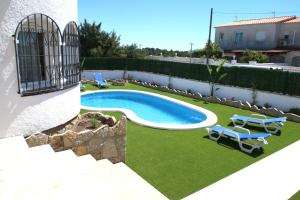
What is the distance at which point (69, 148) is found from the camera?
8305 millimetres

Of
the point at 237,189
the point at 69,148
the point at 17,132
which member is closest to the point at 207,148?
the point at 237,189

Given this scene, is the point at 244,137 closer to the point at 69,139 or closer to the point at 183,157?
the point at 183,157

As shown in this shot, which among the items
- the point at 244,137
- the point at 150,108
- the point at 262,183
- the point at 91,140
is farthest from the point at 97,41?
the point at 262,183

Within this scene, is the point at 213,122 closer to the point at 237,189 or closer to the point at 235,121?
the point at 235,121

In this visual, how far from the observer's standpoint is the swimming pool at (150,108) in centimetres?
1566

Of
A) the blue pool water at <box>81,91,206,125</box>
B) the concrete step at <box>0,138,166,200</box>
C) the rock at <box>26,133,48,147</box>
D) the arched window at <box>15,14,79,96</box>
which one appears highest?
the arched window at <box>15,14,79,96</box>

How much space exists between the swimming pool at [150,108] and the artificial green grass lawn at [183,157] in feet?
5.36

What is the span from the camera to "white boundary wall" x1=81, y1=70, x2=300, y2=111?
1791cm

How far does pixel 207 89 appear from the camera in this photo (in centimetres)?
2366

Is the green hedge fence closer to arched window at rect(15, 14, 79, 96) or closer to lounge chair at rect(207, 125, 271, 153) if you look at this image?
lounge chair at rect(207, 125, 271, 153)

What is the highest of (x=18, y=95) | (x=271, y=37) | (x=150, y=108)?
(x=271, y=37)

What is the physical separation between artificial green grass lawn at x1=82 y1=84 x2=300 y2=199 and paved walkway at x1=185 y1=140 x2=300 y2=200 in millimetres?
400

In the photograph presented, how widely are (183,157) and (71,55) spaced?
671cm

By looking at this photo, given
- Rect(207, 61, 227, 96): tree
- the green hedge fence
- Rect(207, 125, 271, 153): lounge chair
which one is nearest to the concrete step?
Rect(207, 125, 271, 153): lounge chair
